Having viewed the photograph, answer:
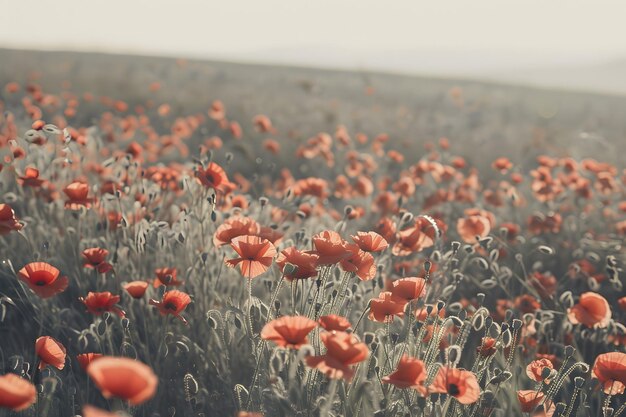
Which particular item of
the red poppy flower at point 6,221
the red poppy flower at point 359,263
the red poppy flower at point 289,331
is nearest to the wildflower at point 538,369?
the red poppy flower at point 359,263

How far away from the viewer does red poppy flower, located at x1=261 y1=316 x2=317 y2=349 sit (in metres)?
1.43

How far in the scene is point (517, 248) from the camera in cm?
397

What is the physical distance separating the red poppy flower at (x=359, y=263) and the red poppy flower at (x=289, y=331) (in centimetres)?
43

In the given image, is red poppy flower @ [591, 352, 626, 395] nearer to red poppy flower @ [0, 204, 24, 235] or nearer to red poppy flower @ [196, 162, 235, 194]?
red poppy flower @ [196, 162, 235, 194]

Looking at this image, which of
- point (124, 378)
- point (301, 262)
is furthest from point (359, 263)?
point (124, 378)

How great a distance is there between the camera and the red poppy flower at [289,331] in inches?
56.3

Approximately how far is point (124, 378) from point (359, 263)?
3.48ft

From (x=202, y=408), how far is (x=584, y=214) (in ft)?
10.7

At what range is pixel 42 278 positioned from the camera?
191 cm

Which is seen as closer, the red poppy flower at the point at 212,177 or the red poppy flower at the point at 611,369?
the red poppy flower at the point at 611,369

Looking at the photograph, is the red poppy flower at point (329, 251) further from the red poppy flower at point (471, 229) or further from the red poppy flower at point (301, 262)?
the red poppy flower at point (471, 229)

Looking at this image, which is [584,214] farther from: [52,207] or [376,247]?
[52,207]

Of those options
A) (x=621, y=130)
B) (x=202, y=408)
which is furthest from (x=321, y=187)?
(x=621, y=130)

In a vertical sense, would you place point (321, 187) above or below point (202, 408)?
above
